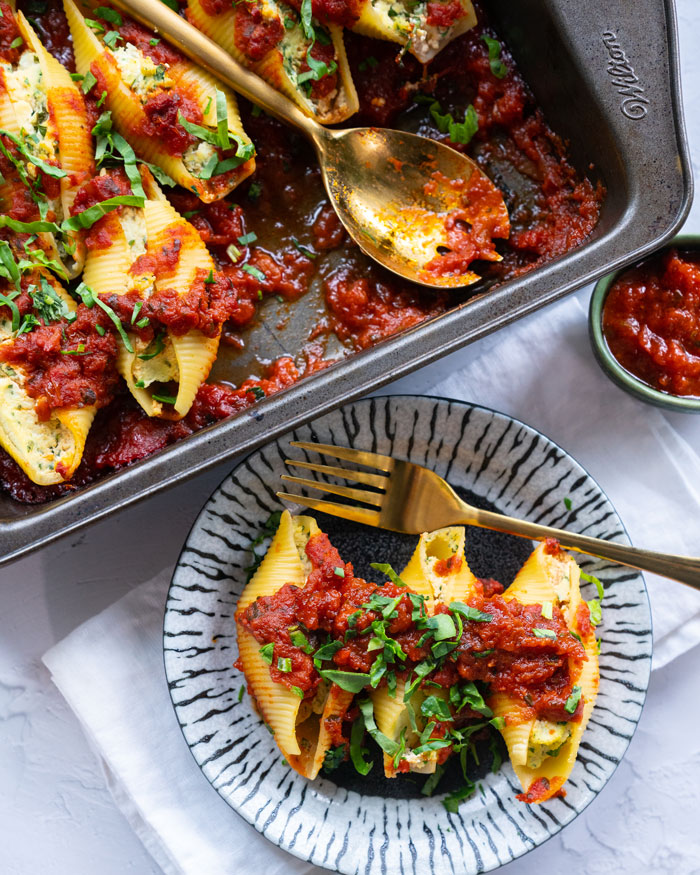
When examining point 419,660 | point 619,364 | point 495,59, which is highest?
point 495,59

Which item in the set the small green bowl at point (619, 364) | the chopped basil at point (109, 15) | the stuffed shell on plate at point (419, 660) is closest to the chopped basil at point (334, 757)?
the stuffed shell on plate at point (419, 660)

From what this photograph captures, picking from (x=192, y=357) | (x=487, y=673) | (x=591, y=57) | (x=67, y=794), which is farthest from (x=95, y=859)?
(x=591, y=57)

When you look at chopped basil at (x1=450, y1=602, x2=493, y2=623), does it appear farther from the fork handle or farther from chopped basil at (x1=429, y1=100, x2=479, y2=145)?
chopped basil at (x1=429, y1=100, x2=479, y2=145)

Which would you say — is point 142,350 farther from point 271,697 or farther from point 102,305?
point 271,697

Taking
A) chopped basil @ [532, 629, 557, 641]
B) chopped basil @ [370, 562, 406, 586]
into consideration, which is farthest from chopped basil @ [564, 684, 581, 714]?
chopped basil @ [370, 562, 406, 586]

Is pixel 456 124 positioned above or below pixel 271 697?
above

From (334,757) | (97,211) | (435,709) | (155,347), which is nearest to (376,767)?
(334,757)

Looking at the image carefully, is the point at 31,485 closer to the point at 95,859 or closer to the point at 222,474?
the point at 222,474
